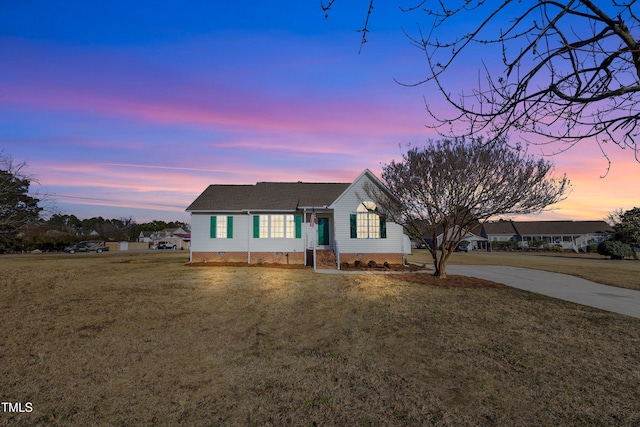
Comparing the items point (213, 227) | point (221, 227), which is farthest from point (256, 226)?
point (213, 227)

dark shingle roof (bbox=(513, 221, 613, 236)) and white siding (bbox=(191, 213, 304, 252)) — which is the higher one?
dark shingle roof (bbox=(513, 221, 613, 236))

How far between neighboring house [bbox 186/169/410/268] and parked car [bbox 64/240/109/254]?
135 ft

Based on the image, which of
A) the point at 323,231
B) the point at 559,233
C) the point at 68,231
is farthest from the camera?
the point at 68,231

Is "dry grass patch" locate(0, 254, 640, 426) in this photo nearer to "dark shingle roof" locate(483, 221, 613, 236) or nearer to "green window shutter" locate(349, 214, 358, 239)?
"green window shutter" locate(349, 214, 358, 239)

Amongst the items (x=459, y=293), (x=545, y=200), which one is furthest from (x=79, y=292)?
(x=545, y=200)

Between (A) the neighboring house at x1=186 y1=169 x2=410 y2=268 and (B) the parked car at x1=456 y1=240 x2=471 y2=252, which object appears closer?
(A) the neighboring house at x1=186 y1=169 x2=410 y2=268

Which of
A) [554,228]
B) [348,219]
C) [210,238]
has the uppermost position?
[554,228]

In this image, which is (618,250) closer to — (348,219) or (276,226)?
(348,219)

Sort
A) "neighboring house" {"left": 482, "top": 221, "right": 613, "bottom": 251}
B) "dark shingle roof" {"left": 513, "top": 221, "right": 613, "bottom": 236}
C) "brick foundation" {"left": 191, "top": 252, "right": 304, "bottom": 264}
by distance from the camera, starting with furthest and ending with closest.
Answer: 1. "dark shingle roof" {"left": 513, "top": 221, "right": 613, "bottom": 236}
2. "neighboring house" {"left": 482, "top": 221, "right": 613, "bottom": 251}
3. "brick foundation" {"left": 191, "top": 252, "right": 304, "bottom": 264}

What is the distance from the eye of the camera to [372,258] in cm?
2038

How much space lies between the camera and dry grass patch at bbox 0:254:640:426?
3984 mm

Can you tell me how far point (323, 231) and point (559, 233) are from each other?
203 feet

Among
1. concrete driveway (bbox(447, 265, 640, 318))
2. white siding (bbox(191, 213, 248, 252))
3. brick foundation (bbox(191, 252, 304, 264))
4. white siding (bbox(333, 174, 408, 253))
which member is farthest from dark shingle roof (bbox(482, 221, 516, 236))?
white siding (bbox(191, 213, 248, 252))

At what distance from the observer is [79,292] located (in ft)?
35.4
